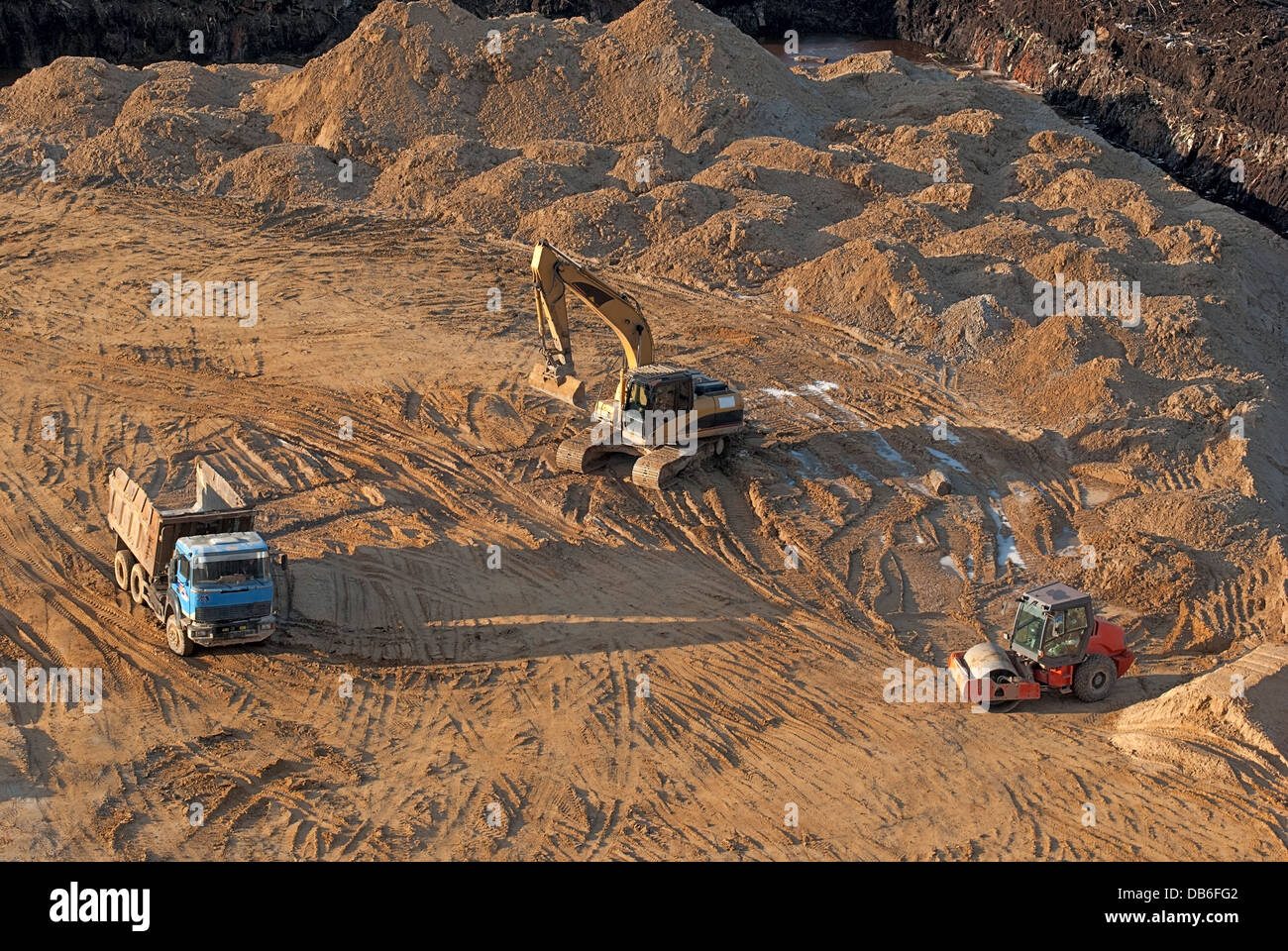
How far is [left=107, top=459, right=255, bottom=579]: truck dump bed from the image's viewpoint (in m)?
16.5

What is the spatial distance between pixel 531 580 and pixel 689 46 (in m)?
18.5

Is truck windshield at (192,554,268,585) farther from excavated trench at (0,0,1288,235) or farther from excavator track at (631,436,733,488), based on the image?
excavated trench at (0,0,1288,235)

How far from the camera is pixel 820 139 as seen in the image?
32719 millimetres

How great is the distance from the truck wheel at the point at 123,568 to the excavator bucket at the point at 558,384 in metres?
6.66

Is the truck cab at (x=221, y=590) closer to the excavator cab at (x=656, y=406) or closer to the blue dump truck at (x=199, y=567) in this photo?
the blue dump truck at (x=199, y=567)

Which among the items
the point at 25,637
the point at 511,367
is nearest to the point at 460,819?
the point at 25,637

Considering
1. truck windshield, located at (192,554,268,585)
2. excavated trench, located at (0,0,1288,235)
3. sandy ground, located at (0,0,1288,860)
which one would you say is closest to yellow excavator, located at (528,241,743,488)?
sandy ground, located at (0,0,1288,860)

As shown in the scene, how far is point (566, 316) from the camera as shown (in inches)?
834

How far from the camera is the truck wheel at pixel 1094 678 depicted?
1612 centimetres

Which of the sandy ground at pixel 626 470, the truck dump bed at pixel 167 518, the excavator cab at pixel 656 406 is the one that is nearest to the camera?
the sandy ground at pixel 626 470

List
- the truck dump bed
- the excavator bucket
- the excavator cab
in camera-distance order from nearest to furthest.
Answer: the truck dump bed
the excavator cab
the excavator bucket

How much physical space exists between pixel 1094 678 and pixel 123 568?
38.1 feet

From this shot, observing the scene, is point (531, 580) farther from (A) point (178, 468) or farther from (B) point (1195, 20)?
(B) point (1195, 20)

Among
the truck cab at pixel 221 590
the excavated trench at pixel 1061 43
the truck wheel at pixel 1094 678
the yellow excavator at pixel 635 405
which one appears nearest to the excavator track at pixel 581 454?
the yellow excavator at pixel 635 405
